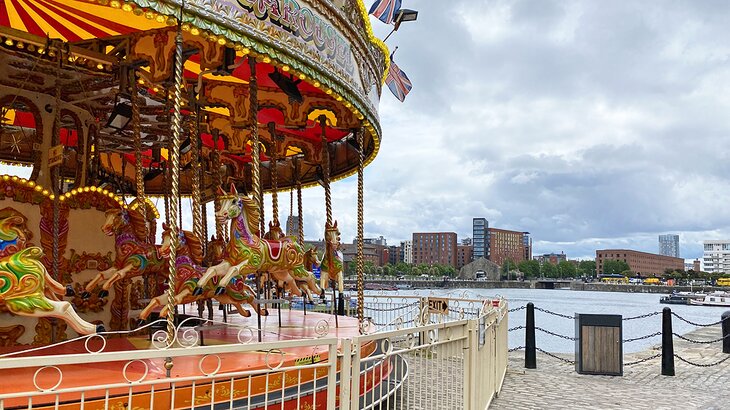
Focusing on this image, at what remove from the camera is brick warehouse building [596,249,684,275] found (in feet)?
503

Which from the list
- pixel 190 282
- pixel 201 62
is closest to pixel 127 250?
pixel 190 282

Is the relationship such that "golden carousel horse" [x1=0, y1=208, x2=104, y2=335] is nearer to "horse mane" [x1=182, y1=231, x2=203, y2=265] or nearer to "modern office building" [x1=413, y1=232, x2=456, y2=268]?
"horse mane" [x1=182, y1=231, x2=203, y2=265]

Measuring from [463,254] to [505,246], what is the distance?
12.8m

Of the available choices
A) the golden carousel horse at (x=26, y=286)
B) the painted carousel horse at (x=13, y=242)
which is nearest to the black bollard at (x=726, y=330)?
the golden carousel horse at (x=26, y=286)

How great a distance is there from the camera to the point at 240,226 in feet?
22.9

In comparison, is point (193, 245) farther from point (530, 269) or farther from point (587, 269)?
point (587, 269)

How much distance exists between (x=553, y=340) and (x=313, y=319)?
14633mm

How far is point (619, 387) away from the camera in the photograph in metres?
9.93

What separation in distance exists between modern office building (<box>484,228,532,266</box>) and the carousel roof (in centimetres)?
15487

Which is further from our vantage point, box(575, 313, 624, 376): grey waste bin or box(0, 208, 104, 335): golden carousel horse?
box(575, 313, 624, 376): grey waste bin

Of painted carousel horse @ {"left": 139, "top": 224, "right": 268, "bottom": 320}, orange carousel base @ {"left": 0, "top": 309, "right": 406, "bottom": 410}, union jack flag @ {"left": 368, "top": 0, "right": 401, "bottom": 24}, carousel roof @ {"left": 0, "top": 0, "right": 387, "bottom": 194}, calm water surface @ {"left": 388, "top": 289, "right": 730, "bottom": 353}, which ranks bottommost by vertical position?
calm water surface @ {"left": 388, "top": 289, "right": 730, "bottom": 353}

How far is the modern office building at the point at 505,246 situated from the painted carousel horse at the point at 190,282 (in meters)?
157

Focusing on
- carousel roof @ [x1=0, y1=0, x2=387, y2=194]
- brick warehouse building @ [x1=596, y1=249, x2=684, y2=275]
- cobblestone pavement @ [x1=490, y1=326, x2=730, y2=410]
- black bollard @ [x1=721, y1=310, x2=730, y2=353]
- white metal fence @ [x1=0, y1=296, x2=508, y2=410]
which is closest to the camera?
white metal fence @ [x1=0, y1=296, x2=508, y2=410]

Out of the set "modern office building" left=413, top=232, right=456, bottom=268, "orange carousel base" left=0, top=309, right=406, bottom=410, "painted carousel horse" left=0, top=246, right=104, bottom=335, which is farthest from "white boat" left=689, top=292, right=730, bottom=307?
"modern office building" left=413, top=232, right=456, bottom=268
